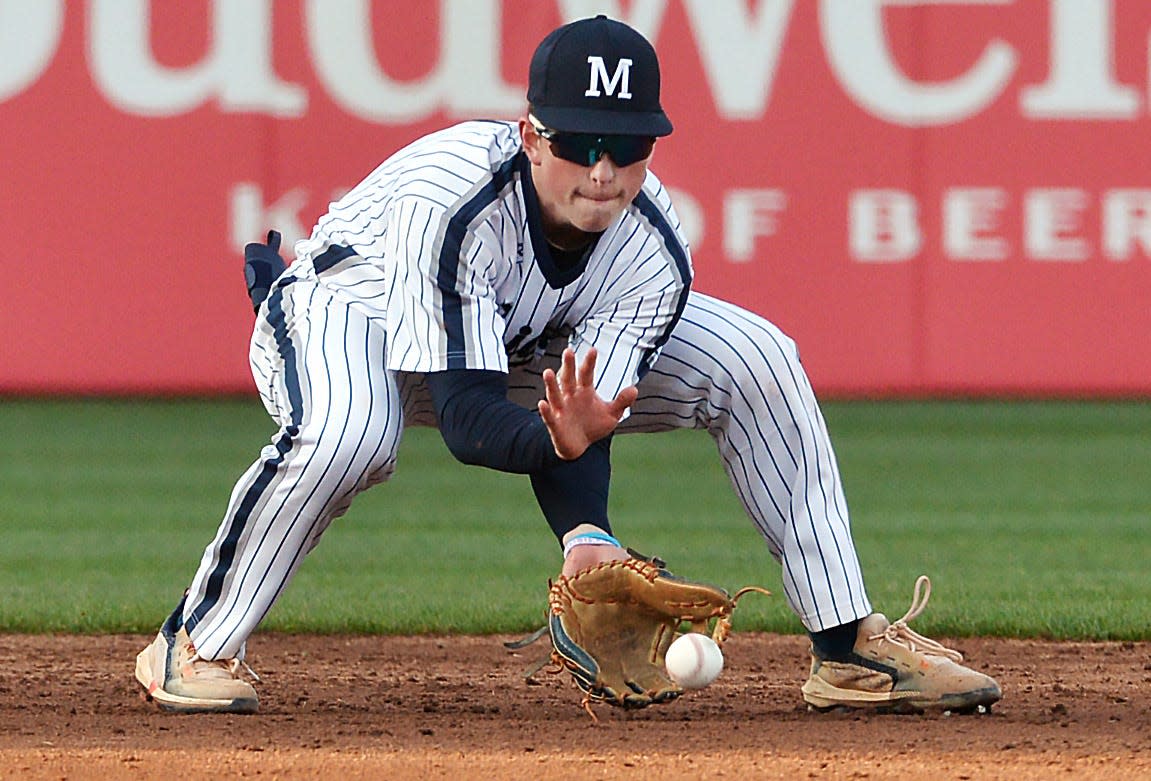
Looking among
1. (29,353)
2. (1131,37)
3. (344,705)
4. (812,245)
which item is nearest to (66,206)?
(29,353)

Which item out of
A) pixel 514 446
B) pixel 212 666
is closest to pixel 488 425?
pixel 514 446

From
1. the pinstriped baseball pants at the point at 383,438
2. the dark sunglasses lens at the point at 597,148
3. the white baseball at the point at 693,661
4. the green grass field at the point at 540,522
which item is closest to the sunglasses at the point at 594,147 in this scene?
the dark sunglasses lens at the point at 597,148

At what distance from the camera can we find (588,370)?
114 inches

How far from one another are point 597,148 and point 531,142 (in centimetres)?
15

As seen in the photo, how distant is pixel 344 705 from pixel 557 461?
901 millimetres

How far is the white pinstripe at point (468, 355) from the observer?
328 cm

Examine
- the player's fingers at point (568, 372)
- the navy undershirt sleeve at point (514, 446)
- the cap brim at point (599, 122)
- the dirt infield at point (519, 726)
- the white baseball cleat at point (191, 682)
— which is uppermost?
the cap brim at point (599, 122)

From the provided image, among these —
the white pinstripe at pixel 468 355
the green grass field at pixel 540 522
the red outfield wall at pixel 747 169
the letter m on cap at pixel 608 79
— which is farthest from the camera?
the red outfield wall at pixel 747 169

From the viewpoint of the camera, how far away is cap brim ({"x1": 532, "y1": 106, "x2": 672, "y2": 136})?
3.14m

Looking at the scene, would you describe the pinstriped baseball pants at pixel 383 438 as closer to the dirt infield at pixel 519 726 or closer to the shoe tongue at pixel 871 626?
the shoe tongue at pixel 871 626

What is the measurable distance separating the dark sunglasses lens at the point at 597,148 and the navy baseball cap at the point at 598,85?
0.04 feet

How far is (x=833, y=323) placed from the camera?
30.9ft

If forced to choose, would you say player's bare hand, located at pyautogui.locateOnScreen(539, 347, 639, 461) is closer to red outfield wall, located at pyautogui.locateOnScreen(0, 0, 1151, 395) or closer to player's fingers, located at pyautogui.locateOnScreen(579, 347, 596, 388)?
player's fingers, located at pyautogui.locateOnScreen(579, 347, 596, 388)

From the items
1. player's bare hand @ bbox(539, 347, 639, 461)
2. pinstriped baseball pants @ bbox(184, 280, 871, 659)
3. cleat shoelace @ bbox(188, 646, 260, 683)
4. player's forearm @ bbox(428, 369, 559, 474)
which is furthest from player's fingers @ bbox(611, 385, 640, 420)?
cleat shoelace @ bbox(188, 646, 260, 683)
